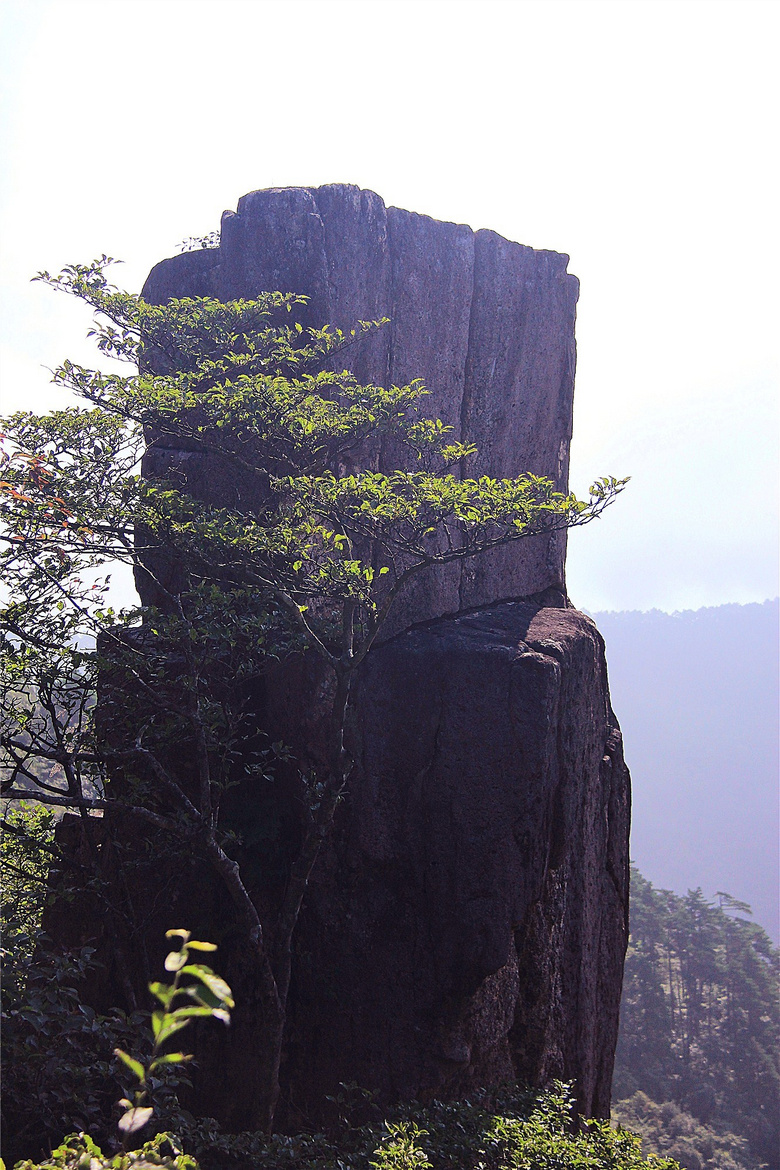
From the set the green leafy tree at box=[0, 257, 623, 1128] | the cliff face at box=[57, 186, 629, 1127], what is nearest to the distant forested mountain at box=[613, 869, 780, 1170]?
the cliff face at box=[57, 186, 629, 1127]

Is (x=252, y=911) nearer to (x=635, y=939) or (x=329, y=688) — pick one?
(x=329, y=688)

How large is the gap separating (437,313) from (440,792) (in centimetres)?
738

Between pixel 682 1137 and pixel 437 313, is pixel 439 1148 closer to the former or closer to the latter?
pixel 437 313

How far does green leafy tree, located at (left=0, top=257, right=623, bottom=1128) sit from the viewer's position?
6.90 meters

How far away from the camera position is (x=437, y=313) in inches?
462

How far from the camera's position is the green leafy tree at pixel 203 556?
6898 millimetres

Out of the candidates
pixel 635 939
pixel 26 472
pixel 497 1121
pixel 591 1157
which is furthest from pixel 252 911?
pixel 635 939

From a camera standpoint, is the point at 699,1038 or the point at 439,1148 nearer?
the point at 439,1148

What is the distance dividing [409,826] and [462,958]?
1539 millimetres

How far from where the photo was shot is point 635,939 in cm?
4759

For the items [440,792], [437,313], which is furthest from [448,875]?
[437,313]

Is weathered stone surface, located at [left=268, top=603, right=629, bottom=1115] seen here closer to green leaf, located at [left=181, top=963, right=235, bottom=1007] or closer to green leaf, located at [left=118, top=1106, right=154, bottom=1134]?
green leaf, located at [left=118, top=1106, right=154, bottom=1134]

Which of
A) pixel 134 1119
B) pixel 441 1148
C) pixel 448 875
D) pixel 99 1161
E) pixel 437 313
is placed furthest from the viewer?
pixel 437 313

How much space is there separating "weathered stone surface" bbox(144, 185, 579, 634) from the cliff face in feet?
0.13
